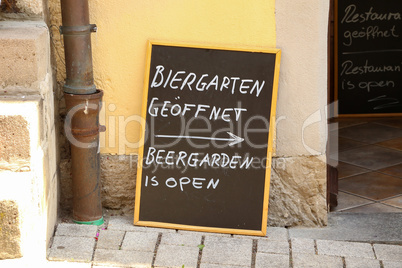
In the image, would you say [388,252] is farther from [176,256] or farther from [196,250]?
[176,256]

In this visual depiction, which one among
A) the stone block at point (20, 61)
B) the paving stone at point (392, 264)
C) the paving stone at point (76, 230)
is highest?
the stone block at point (20, 61)

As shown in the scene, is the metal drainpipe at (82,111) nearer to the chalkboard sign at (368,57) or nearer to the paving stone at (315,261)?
the paving stone at (315,261)

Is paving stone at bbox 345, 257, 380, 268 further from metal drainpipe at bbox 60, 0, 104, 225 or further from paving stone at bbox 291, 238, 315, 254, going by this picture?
metal drainpipe at bbox 60, 0, 104, 225

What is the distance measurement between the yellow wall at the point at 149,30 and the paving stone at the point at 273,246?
109 centimetres

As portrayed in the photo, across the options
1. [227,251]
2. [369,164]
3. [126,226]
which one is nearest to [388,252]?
[227,251]

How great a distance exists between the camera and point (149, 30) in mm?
3623

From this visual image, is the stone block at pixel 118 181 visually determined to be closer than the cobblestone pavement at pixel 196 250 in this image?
No

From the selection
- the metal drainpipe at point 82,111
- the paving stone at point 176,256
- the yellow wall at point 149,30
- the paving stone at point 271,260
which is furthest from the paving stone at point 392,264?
the metal drainpipe at point 82,111

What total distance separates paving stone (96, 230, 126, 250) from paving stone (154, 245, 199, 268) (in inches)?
9.8

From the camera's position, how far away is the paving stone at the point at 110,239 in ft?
11.3

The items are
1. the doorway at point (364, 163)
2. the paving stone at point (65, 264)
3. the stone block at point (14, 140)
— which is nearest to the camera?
the stone block at point (14, 140)

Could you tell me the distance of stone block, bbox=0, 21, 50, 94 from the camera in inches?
120

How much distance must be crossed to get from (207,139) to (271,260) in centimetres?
81

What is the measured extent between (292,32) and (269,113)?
1.61 feet
